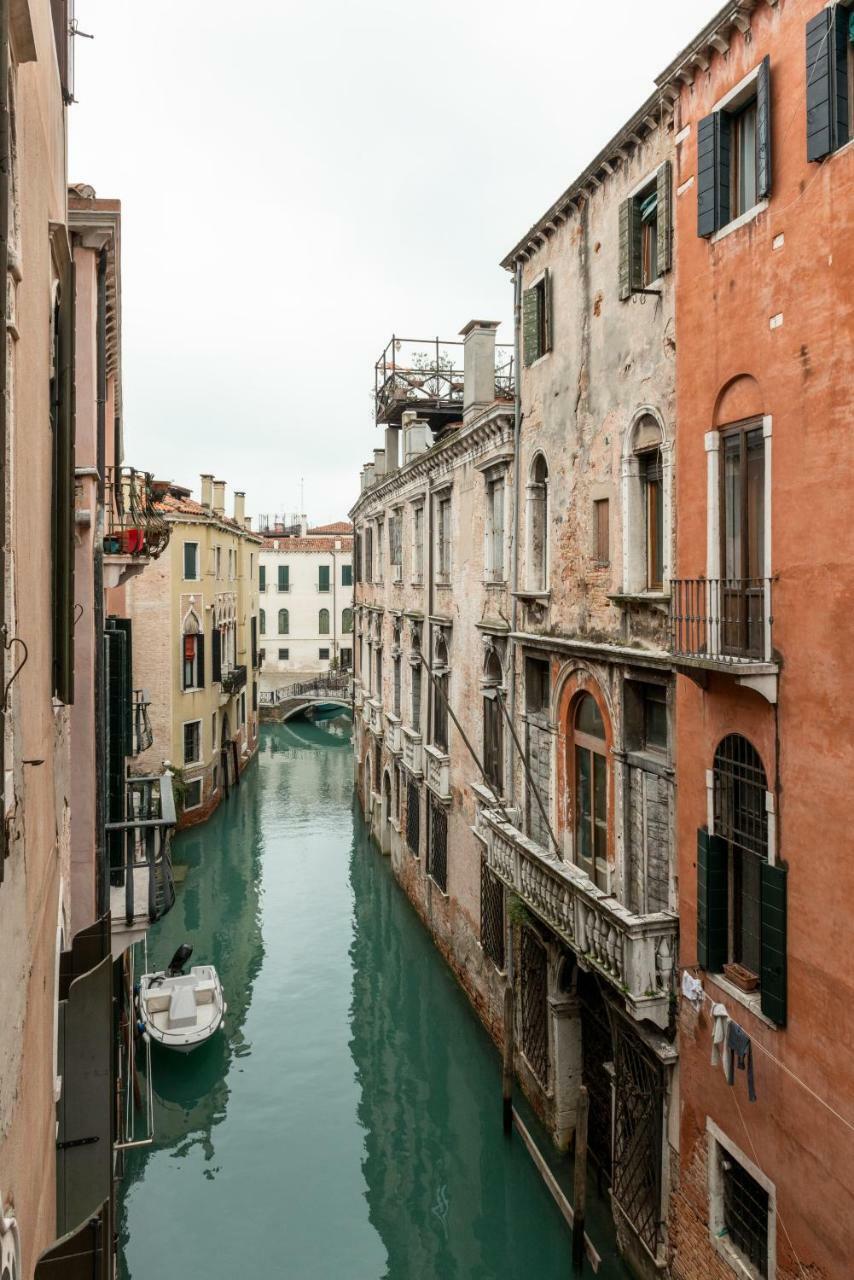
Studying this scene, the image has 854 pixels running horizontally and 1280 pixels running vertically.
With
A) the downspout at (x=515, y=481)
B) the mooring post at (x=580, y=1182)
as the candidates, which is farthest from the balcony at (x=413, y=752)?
the mooring post at (x=580, y=1182)

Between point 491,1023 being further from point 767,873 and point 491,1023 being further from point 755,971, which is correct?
point 767,873

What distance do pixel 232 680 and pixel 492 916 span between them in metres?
22.8

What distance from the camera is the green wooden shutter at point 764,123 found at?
784 centimetres

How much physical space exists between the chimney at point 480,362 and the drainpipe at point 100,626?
275 inches

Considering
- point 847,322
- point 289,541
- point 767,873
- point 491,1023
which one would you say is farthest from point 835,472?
point 289,541

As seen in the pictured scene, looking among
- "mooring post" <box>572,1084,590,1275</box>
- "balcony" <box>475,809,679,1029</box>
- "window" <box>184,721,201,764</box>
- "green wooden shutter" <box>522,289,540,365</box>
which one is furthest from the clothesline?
"window" <box>184,721,201,764</box>

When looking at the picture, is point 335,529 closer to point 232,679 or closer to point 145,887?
point 232,679

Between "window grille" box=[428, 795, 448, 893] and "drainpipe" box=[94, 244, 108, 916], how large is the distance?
10135 millimetres

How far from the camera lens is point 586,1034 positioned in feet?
43.4

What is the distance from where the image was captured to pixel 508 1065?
14641mm

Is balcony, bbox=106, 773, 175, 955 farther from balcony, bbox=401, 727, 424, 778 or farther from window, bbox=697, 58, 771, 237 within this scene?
balcony, bbox=401, 727, 424, 778

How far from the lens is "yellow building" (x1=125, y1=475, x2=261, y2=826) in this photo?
30516 mm

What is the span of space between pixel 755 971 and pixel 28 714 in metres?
6.97

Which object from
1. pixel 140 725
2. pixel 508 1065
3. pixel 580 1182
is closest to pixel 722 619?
pixel 580 1182
